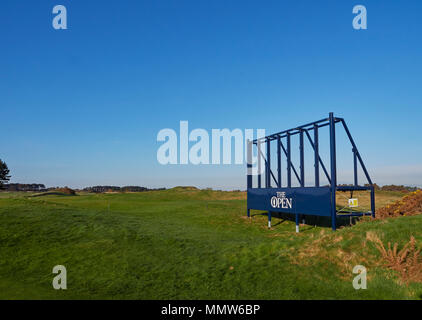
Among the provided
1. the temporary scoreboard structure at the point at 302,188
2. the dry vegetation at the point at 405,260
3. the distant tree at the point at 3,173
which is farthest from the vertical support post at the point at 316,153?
the distant tree at the point at 3,173

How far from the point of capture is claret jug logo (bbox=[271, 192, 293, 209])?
21059mm

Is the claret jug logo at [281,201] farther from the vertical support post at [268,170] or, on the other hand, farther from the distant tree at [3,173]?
the distant tree at [3,173]

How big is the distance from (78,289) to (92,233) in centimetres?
749

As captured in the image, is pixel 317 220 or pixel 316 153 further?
pixel 317 220

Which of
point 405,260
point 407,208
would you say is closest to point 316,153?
point 407,208

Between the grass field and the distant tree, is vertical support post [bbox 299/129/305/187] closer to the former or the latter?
the grass field

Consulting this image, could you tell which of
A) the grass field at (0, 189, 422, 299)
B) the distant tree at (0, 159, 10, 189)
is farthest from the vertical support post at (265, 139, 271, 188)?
the distant tree at (0, 159, 10, 189)

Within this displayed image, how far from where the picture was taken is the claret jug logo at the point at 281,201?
2106 cm

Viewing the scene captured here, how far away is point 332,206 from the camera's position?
57.1ft

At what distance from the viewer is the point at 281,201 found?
72.5ft

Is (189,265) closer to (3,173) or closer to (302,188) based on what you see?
(302,188)
